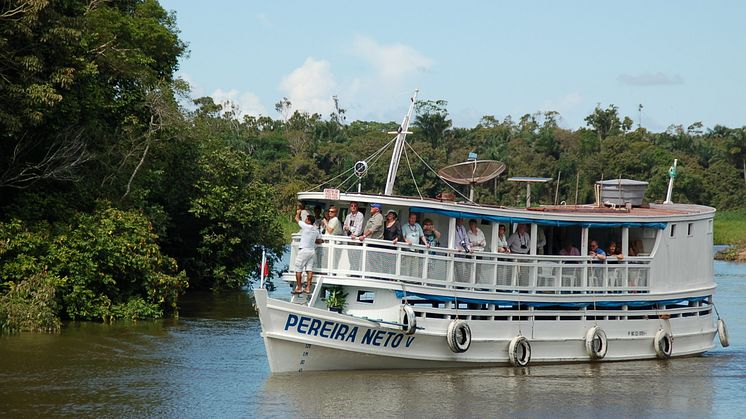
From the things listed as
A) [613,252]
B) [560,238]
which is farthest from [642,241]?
[560,238]

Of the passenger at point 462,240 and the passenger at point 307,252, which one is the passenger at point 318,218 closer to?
the passenger at point 307,252

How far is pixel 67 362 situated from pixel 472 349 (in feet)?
23.3

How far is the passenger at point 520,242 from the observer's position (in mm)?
19938

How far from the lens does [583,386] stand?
60.1ft

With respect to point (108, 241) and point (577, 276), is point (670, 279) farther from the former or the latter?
point (108, 241)

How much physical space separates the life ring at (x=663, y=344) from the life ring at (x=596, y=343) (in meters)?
1.57

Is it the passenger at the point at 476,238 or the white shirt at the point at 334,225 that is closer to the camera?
the white shirt at the point at 334,225

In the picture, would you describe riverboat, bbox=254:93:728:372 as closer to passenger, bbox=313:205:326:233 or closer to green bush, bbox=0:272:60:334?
passenger, bbox=313:205:326:233

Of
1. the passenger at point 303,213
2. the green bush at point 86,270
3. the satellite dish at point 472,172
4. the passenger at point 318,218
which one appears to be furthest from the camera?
the green bush at point 86,270

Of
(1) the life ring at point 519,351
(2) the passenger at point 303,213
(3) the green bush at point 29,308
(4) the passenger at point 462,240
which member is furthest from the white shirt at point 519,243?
(3) the green bush at point 29,308

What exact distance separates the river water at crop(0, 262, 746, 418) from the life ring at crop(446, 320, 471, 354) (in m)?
0.50

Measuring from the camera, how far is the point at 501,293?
19203mm

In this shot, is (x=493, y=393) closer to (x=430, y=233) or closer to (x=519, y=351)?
(x=519, y=351)

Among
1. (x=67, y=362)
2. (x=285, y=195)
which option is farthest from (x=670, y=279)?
(x=285, y=195)
